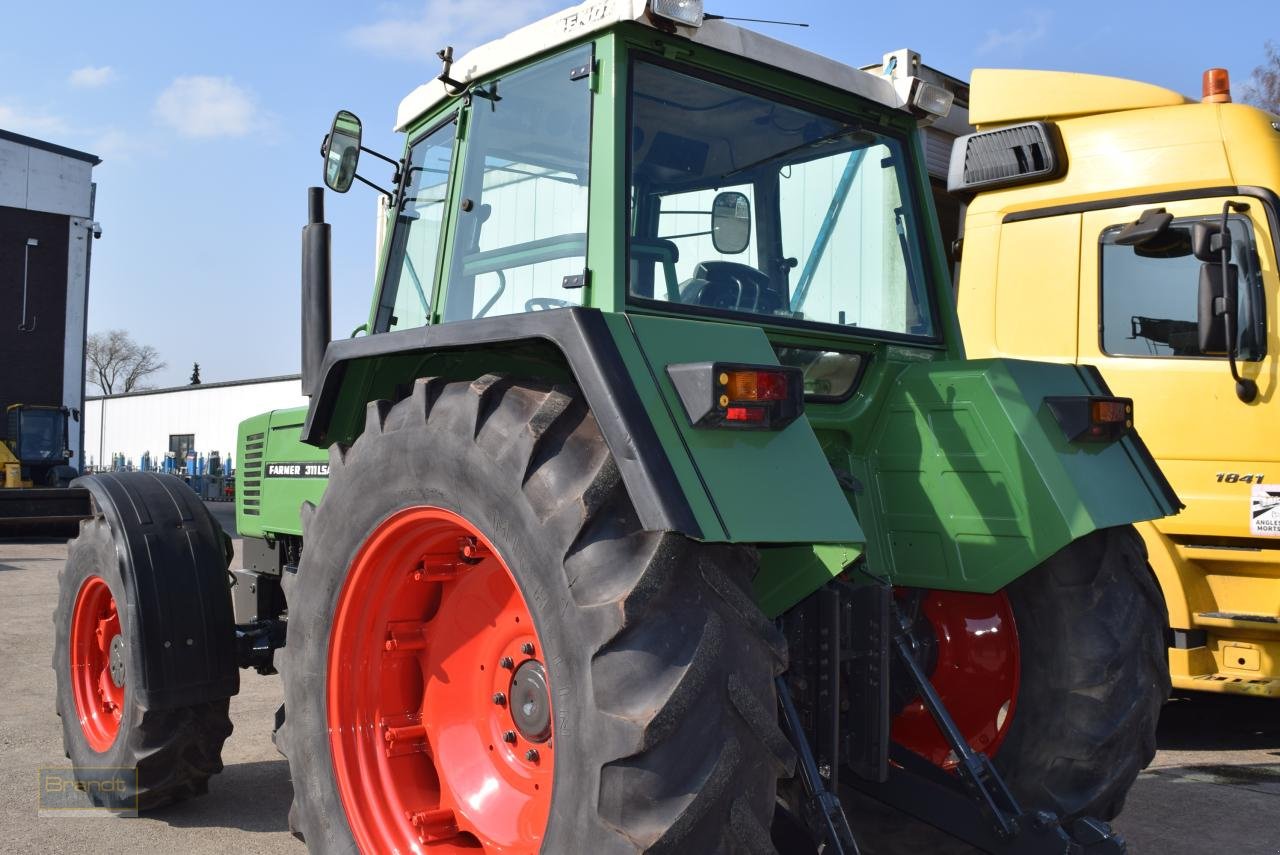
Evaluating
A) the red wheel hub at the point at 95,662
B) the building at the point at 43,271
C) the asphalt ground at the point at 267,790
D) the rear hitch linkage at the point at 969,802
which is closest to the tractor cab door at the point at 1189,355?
the asphalt ground at the point at 267,790

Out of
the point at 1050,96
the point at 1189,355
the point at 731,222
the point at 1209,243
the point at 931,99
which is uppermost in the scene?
the point at 1050,96

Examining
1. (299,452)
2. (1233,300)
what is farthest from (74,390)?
(1233,300)

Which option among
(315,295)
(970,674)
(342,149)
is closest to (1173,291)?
(970,674)

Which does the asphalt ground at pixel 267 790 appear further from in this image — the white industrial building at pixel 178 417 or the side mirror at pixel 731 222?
the white industrial building at pixel 178 417

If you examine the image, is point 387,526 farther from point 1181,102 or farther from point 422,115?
point 1181,102

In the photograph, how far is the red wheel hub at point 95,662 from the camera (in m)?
4.37

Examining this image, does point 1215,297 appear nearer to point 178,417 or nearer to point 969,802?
point 969,802

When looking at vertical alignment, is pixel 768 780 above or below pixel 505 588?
below

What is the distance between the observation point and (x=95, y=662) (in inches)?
178

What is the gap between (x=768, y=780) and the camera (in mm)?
2119

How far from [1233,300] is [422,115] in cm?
368

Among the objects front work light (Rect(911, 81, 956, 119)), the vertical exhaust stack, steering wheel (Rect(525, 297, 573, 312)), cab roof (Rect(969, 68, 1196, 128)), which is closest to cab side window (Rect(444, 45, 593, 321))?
steering wheel (Rect(525, 297, 573, 312))

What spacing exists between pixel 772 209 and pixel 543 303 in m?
0.81

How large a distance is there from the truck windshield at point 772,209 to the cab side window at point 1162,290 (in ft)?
8.15
